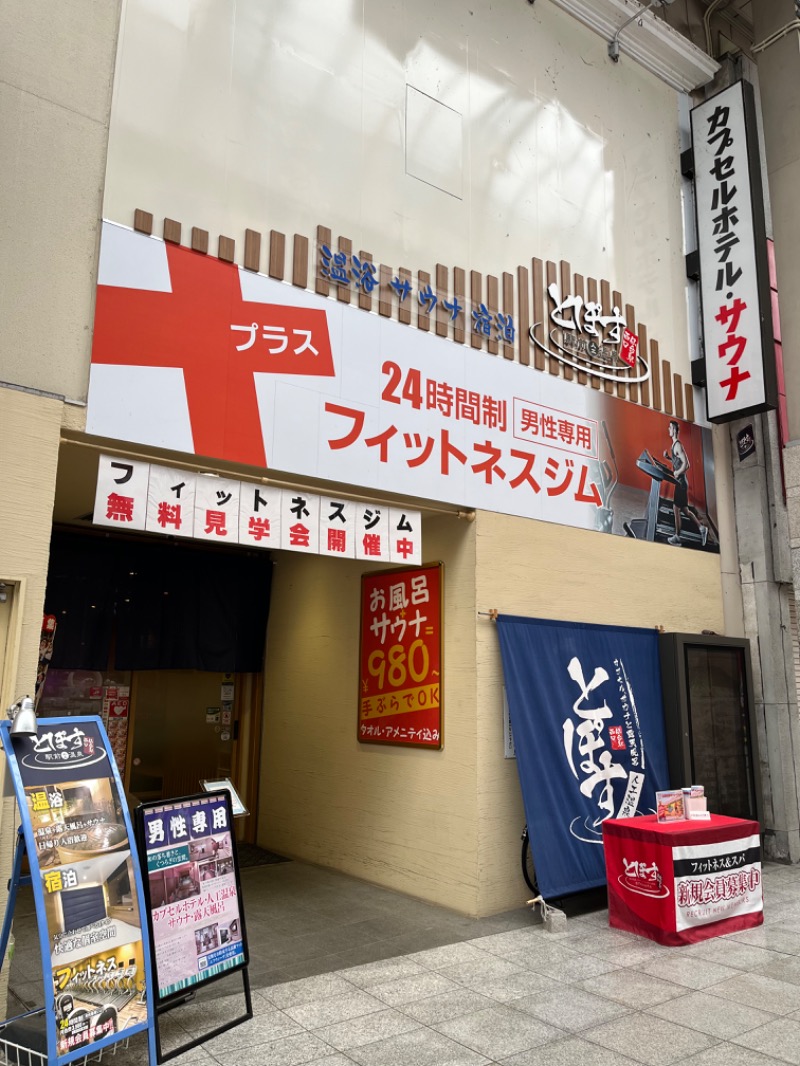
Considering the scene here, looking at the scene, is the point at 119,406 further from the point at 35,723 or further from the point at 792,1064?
the point at 792,1064

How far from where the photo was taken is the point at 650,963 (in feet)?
15.6

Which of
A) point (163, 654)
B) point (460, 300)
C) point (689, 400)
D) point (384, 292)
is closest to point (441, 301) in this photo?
point (460, 300)

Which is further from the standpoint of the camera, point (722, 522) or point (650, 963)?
point (722, 522)

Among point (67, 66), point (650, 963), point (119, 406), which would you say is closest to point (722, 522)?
point (650, 963)

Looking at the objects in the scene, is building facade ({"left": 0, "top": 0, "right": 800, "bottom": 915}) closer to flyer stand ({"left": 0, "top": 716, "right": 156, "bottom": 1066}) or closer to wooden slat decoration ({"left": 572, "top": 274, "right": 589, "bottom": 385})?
wooden slat decoration ({"left": 572, "top": 274, "right": 589, "bottom": 385})

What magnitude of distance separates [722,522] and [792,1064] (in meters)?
5.61

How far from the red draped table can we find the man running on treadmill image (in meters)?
2.99

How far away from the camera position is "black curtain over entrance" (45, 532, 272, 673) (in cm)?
661

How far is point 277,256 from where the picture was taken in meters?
5.34

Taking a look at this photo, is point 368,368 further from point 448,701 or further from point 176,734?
point 176,734

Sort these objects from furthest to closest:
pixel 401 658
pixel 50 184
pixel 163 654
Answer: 1. pixel 163 654
2. pixel 401 658
3. pixel 50 184

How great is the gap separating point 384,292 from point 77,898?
440 centimetres

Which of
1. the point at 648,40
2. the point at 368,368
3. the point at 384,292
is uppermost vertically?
the point at 648,40

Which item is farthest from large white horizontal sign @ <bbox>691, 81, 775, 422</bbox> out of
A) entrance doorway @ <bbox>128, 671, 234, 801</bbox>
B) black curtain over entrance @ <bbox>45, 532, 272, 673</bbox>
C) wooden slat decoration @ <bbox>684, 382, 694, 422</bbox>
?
entrance doorway @ <bbox>128, 671, 234, 801</bbox>
